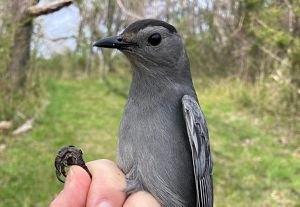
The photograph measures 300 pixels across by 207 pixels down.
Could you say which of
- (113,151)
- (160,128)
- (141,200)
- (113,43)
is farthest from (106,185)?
(113,151)

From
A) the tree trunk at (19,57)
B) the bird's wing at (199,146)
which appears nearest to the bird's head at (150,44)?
the bird's wing at (199,146)

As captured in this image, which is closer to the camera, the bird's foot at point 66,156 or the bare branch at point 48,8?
the bird's foot at point 66,156

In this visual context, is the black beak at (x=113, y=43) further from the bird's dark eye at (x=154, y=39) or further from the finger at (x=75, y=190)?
the finger at (x=75, y=190)

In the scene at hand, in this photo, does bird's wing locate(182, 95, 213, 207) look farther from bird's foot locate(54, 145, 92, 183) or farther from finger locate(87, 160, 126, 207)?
bird's foot locate(54, 145, 92, 183)

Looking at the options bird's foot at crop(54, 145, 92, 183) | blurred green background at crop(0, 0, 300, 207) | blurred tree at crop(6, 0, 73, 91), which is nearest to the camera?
bird's foot at crop(54, 145, 92, 183)

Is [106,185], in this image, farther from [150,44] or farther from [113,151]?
[113,151]

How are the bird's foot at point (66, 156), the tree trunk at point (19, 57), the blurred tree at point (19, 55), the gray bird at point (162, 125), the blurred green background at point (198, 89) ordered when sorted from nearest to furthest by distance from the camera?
the gray bird at point (162, 125) → the bird's foot at point (66, 156) → the blurred green background at point (198, 89) → the blurred tree at point (19, 55) → the tree trunk at point (19, 57)

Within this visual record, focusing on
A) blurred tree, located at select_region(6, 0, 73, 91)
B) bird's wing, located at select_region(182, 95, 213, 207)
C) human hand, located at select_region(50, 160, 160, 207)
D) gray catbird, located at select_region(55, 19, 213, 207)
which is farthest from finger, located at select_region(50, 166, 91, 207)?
blurred tree, located at select_region(6, 0, 73, 91)
